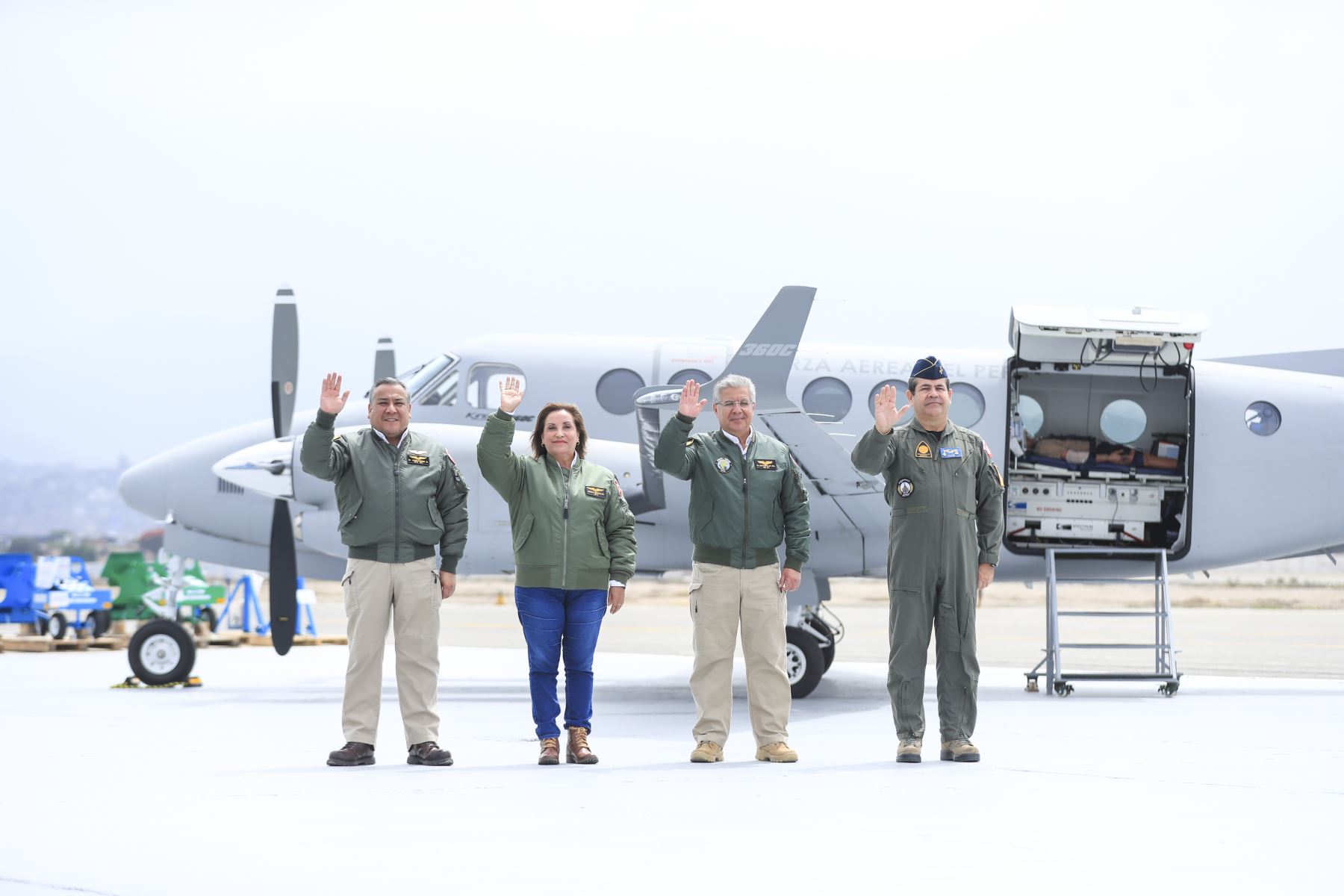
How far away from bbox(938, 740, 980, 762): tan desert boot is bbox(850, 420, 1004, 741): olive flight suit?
0.04 metres

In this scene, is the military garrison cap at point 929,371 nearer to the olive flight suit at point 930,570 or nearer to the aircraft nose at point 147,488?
the olive flight suit at point 930,570

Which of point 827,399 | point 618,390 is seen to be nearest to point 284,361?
point 618,390

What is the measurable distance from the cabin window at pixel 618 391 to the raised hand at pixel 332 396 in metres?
5.77

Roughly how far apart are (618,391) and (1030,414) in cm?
432

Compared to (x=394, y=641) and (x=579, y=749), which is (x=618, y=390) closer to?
(x=394, y=641)

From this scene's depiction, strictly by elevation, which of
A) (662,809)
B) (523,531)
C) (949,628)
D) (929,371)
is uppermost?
(929,371)

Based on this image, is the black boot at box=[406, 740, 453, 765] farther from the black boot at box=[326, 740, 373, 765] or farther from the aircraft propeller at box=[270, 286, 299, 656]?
the aircraft propeller at box=[270, 286, 299, 656]

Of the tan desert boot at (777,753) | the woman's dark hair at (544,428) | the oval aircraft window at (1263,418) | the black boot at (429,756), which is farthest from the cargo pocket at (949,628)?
the oval aircraft window at (1263,418)

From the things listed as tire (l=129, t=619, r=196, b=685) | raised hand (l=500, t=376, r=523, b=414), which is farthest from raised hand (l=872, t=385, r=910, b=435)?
tire (l=129, t=619, r=196, b=685)

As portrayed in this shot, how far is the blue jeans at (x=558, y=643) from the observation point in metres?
6.86

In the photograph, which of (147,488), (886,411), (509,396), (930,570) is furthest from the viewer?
(147,488)

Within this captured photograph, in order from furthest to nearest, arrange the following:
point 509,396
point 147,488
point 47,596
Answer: point 47,596 < point 147,488 < point 509,396

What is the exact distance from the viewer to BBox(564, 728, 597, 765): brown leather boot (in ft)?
22.6

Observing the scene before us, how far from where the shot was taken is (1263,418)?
12.5m
